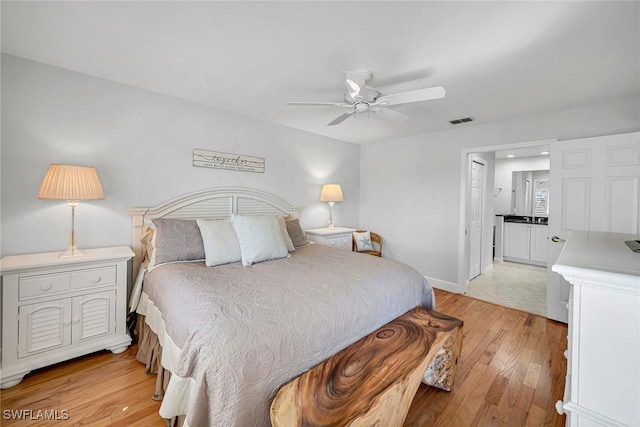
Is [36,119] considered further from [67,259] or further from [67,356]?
[67,356]

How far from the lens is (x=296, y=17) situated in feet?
5.16

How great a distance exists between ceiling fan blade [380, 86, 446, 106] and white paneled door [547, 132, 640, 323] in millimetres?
2101

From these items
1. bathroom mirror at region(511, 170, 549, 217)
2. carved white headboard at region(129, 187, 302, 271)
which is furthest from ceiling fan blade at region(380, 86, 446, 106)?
bathroom mirror at region(511, 170, 549, 217)

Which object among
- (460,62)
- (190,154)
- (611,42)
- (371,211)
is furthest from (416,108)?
(190,154)

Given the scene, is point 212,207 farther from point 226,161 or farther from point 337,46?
point 337,46

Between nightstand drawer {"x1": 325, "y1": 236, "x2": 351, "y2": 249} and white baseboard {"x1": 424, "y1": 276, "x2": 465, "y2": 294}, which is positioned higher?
nightstand drawer {"x1": 325, "y1": 236, "x2": 351, "y2": 249}

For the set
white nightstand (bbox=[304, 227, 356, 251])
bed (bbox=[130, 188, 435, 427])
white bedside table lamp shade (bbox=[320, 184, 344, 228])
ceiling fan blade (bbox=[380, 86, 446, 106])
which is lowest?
bed (bbox=[130, 188, 435, 427])

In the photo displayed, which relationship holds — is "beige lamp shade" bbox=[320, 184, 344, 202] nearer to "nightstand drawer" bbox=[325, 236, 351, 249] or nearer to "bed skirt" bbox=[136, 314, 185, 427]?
"nightstand drawer" bbox=[325, 236, 351, 249]

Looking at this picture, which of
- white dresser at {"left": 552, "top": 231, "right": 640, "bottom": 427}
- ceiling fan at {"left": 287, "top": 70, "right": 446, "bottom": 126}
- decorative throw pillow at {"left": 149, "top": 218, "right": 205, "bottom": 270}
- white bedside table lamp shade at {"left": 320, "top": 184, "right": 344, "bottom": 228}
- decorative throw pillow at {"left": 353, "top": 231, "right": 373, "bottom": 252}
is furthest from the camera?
decorative throw pillow at {"left": 353, "top": 231, "right": 373, "bottom": 252}

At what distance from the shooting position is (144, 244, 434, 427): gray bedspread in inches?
42.1

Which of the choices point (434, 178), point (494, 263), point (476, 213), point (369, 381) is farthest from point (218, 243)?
point (494, 263)

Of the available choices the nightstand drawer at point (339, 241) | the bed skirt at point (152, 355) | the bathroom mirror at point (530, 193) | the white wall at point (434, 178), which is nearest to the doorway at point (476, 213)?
the white wall at point (434, 178)

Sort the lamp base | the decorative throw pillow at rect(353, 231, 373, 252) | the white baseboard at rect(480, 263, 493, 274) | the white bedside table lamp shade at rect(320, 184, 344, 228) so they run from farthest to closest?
the white baseboard at rect(480, 263, 493, 274) → the decorative throw pillow at rect(353, 231, 373, 252) → the white bedside table lamp shade at rect(320, 184, 344, 228) → the lamp base

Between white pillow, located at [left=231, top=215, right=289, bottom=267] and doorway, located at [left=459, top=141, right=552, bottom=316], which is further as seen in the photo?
doorway, located at [left=459, top=141, right=552, bottom=316]
